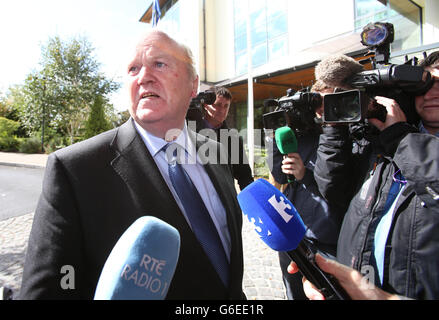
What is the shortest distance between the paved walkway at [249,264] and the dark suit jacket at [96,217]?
200 centimetres

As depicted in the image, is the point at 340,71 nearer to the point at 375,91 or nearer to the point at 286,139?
the point at 375,91

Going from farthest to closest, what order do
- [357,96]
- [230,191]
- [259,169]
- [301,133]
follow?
[259,169]
[301,133]
[230,191]
[357,96]

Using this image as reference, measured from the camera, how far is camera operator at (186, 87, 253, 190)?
2648 mm

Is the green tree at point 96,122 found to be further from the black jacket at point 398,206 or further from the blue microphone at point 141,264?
the blue microphone at point 141,264

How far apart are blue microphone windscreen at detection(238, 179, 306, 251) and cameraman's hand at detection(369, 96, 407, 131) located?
30.1 inches

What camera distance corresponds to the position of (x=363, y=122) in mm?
1478

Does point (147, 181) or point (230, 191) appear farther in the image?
point (230, 191)

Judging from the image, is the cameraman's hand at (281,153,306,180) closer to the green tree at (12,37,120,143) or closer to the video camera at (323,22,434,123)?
the video camera at (323,22,434,123)

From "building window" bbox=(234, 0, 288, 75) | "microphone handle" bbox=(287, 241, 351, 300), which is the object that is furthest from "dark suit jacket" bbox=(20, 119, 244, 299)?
"building window" bbox=(234, 0, 288, 75)

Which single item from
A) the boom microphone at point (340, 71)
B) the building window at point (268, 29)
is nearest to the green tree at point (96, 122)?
the building window at point (268, 29)

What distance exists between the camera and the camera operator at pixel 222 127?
104 inches
